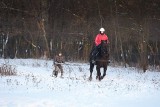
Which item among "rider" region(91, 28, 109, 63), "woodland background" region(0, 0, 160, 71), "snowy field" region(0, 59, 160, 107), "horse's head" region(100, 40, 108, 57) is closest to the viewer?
"snowy field" region(0, 59, 160, 107)

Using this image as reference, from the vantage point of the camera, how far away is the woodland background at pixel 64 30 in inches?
1551

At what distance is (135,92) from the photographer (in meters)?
15.7

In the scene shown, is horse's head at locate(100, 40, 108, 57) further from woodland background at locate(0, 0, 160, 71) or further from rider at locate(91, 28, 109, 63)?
woodland background at locate(0, 0, 160, 71)

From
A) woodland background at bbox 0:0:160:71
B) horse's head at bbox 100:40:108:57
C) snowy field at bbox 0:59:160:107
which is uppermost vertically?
woodland background at bbox 0:0:160:71

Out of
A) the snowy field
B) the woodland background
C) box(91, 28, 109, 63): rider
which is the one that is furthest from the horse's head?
the woodland background

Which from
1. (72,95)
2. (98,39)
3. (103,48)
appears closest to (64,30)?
(98,39)

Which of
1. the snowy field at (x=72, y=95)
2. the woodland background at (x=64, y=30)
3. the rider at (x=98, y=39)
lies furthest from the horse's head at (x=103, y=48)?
the woodland background at (x=64, y=30)

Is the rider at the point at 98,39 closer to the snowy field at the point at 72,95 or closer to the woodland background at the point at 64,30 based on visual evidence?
the snowy field at the point at 72,95

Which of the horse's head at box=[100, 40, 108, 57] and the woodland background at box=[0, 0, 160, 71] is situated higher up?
the woodland background at box=[0, 0, 160, 71]

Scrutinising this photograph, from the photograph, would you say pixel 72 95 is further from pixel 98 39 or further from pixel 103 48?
pixel 98 39

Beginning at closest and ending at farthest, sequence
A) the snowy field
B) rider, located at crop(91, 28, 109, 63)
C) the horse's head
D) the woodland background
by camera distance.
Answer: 1. the snowy field
2. the horse's head
3. rider, located at crop(91, 28, 109, 63)
4. the woodland background

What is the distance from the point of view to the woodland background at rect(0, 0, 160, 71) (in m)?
39.4

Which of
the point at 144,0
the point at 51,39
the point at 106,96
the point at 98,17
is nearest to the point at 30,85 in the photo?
the point at 106,96

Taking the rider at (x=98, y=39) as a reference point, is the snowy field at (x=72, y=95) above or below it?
below
